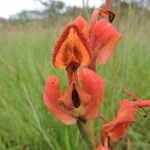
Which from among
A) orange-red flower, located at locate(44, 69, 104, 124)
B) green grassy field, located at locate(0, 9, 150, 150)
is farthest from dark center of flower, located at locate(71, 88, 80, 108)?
green grassy field, located at locate(0, 9, 150, 150)

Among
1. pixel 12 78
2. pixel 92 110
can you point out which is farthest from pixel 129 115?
pixel 12 78

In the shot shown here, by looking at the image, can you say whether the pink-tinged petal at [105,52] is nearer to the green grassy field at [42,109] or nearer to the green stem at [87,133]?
the green stem at [87,133]

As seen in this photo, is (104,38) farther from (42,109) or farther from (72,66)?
(42,109)

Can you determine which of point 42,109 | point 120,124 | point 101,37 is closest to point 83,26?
point 101,37

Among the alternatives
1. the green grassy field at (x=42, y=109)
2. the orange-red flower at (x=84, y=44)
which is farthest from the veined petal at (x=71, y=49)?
the green grassy field at (x=42, y=109)

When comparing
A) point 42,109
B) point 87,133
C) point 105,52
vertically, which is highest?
point 105,52

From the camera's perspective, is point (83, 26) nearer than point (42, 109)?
Yes
